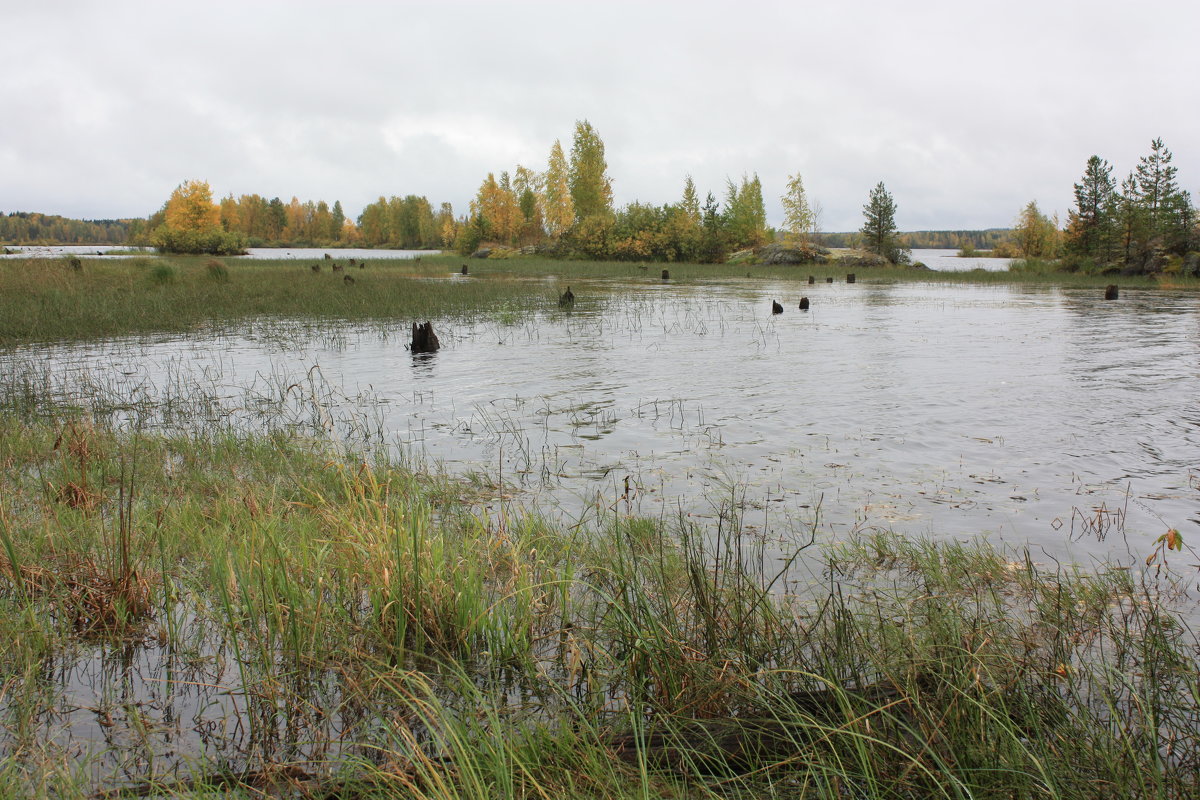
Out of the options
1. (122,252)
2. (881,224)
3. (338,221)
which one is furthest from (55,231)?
(881,224)

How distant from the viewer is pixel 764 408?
31.0 ft

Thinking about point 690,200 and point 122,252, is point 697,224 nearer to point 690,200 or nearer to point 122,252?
point 690,200

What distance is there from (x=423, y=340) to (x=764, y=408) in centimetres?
700

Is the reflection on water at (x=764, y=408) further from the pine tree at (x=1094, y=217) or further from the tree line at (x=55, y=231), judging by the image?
the tree line at (x=55, y=231)

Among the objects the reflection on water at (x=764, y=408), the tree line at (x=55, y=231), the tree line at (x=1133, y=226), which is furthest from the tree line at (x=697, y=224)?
the tree line at (x=55, y=231)

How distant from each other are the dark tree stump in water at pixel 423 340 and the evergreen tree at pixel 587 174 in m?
62.2

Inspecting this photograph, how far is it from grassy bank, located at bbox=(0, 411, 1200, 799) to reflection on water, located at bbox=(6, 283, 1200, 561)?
4.39 ft

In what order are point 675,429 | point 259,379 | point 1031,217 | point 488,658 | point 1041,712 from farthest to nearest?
point 1031,217 < point 259,379 < point 675,429 < point 488,658 < point 1041,712

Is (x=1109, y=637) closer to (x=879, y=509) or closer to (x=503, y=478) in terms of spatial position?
(x=879, y=509)

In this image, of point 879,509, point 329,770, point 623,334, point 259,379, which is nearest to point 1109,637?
point 879,509

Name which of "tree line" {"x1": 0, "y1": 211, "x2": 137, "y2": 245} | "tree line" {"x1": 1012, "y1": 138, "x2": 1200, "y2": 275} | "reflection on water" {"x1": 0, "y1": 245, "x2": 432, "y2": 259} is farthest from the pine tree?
"tree line" {"x1": 0, "y1": 211, "x2": 137, "y2": 245}

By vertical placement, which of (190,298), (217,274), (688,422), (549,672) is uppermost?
(217,274)

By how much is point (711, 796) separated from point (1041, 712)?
1.29 m

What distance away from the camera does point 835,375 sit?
1192cm
